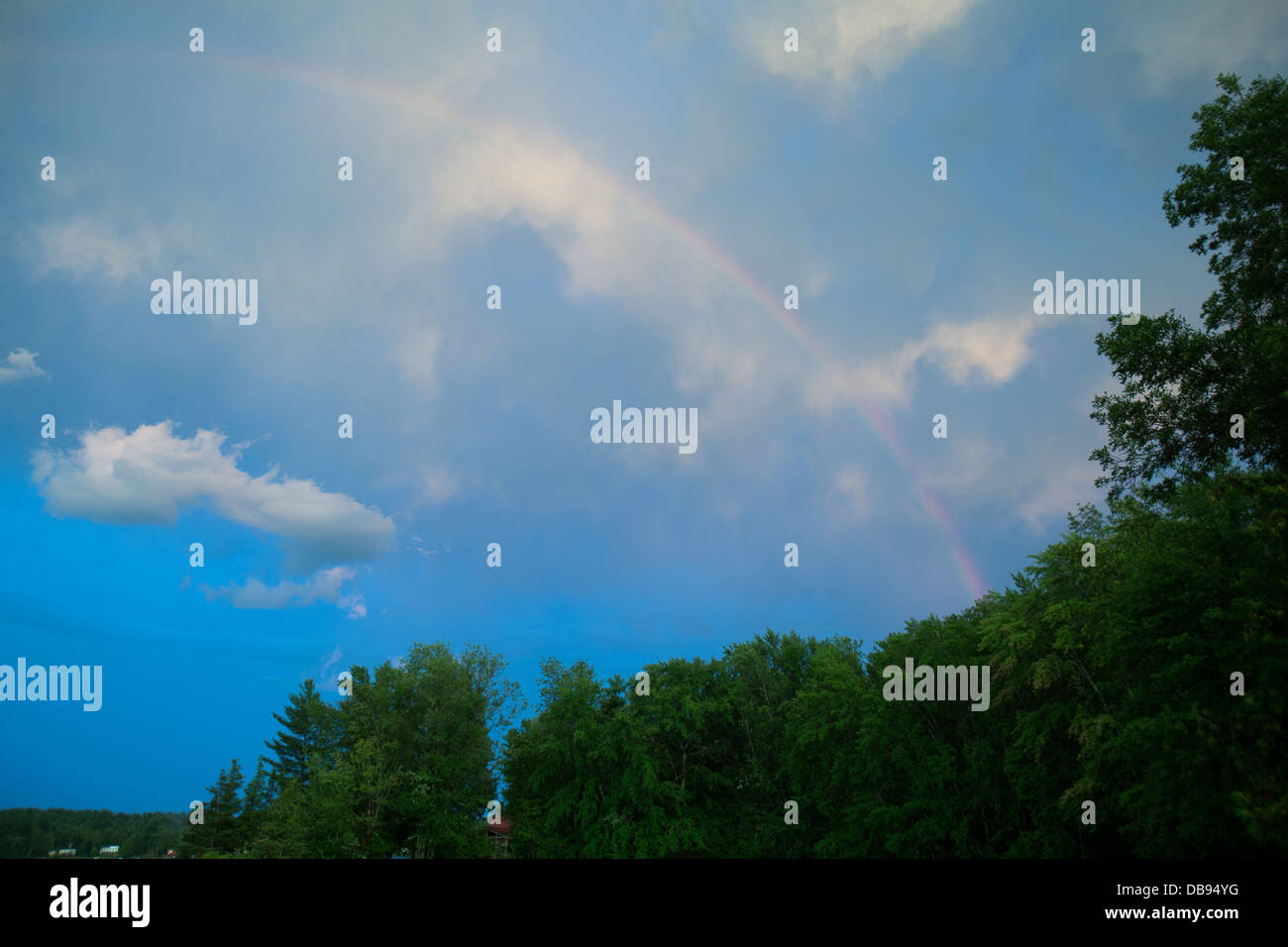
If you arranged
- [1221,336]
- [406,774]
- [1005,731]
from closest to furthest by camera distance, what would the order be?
[1221,336] → [1005,731] → [406,774]

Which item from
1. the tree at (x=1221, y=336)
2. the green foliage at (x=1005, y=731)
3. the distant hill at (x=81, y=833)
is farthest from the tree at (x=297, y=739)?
the tree at (x=1221, y=336)

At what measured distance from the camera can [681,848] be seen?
4966 cm

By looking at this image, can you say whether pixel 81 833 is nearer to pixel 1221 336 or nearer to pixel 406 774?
pixel 406 774

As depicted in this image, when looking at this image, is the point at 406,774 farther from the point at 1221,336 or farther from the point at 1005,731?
the point at 1221,336

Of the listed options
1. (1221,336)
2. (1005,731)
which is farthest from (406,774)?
(1221,336)

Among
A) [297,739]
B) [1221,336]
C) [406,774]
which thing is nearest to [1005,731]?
[1221,336]

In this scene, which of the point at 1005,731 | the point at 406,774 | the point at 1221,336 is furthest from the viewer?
the point at 406,774

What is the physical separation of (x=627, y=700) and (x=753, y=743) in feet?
32.0

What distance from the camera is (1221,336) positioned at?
90.6 ft

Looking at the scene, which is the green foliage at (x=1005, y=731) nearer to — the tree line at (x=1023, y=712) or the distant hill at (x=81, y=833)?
the tree line at (x=1023, y=712)

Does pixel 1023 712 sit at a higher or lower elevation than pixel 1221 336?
lower

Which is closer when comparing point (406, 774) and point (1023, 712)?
point (1023, 712)

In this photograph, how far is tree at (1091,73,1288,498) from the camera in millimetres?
26297

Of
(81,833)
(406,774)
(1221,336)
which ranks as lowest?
(81,833)
